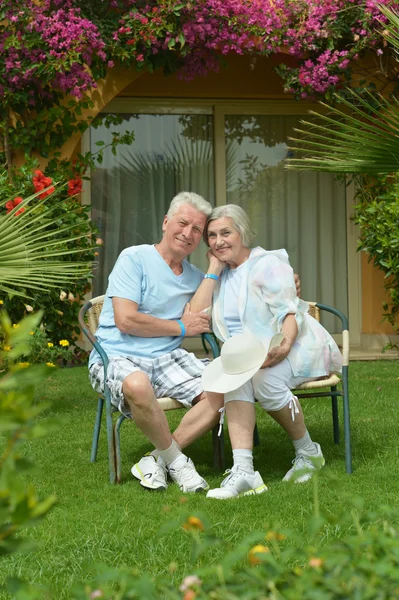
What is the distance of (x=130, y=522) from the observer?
319 cm

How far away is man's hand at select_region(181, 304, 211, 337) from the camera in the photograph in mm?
4016

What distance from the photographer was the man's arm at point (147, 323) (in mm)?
3875

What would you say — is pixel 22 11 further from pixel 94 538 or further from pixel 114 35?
pixel 94 538

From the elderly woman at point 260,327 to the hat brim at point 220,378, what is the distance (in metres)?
0.06

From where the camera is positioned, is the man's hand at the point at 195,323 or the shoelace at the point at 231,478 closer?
the shoelace at the point at 231,478

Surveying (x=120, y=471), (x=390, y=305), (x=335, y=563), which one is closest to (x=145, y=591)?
(x=335, y=563)

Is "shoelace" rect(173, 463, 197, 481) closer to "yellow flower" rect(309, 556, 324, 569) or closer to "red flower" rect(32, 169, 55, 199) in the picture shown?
"yellow flower" rect(309, 556, 324, 569)

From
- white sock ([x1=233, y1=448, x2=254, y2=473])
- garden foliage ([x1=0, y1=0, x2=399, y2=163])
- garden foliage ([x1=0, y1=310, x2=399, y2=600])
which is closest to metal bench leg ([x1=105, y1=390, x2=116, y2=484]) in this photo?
white sock ([x1=233, y1=448, x2=254, y2=473])

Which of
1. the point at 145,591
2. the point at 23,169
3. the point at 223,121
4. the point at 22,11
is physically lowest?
the point at 145,591

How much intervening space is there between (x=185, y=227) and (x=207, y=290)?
30 centimetres

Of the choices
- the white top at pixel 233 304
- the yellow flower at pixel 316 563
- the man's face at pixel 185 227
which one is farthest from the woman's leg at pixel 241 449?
the yellow flower at pixel 316 563

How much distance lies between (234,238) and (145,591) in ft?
9.66

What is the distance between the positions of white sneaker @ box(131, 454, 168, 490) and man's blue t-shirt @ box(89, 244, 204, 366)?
0.48 meters

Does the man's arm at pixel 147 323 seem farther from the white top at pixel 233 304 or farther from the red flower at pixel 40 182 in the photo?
the red flower at pixel 40 182
